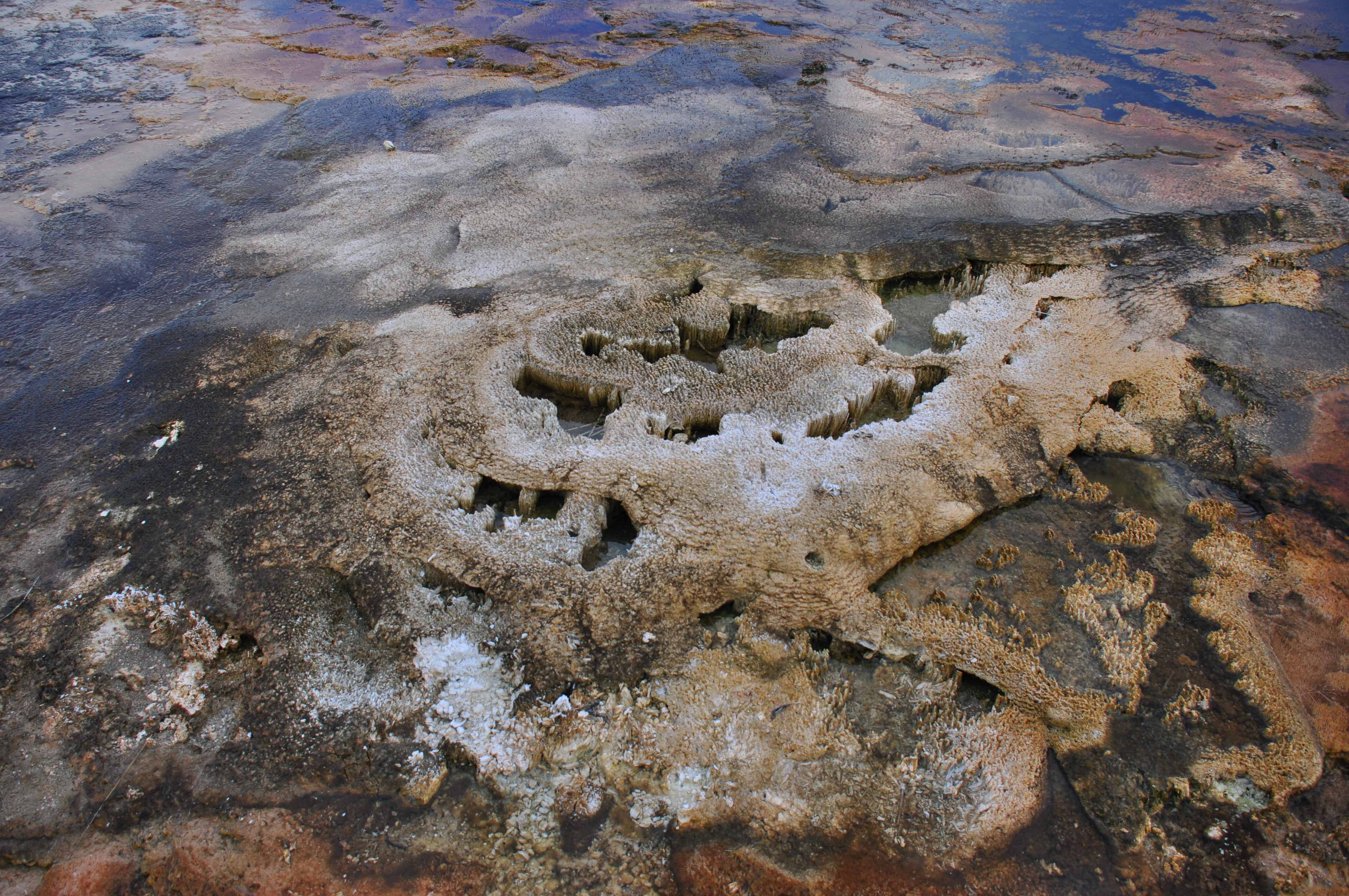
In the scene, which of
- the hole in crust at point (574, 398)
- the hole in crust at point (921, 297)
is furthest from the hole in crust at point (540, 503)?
the hole in crust at point (921, 297)

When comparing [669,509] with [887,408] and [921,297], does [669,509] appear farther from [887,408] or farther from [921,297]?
[921,297]

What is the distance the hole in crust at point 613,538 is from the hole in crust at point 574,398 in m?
0.38

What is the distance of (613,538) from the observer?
1.94 m

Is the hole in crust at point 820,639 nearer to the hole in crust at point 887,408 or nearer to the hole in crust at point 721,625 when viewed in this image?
the hole in crust at point 721,625

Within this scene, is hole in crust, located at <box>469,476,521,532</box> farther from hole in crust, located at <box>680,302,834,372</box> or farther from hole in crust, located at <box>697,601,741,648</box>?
hole in crust, located at <box>680,302,834,372</box>

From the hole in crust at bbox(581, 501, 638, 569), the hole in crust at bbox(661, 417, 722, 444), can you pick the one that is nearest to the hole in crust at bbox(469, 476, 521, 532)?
the hole in crust at bbox(581, 501, 638, 569)

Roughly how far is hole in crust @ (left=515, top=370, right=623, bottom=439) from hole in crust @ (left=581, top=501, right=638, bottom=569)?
38 cm

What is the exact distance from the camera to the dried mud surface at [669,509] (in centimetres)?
139

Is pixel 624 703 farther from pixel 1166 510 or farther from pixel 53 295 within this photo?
pixel 53 295

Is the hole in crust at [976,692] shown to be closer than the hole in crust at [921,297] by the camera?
Yes

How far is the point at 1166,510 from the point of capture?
1.99 metres

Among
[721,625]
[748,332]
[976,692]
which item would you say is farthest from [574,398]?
[976,692]

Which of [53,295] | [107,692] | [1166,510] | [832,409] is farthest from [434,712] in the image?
[53,295]

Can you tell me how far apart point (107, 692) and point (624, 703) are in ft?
3.73
